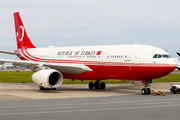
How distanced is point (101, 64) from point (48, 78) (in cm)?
470

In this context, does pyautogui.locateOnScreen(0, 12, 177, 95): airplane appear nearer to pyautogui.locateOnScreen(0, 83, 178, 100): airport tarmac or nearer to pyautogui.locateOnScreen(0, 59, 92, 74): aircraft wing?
pyautogui.locateOnScreen(0, 59, 92, 74): aircraft wing

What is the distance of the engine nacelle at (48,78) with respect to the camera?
22.8 m

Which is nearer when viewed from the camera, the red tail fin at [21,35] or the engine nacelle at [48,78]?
the engine nacelle at [48,78]

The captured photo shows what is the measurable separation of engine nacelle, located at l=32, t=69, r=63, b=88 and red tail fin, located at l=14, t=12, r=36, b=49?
10031mm

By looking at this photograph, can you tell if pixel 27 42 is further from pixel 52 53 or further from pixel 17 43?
pixel 52 53

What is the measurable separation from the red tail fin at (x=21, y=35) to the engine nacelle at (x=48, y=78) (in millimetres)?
10031

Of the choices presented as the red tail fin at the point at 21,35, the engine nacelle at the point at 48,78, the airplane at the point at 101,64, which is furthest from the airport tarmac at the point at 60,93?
the red tail fin at the point at 21,35

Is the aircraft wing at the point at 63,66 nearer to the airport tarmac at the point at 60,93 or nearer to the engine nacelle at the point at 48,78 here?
the engine nacelle at the point at 48,78

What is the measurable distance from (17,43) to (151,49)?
62.8ft

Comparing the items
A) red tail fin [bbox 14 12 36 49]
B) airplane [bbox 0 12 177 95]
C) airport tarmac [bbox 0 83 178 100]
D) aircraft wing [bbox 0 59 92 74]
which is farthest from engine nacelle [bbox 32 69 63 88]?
red tail fin [bbox 14 12 36 49]

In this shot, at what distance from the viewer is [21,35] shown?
33.8 m

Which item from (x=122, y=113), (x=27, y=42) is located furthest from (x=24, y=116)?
(x=27, y=42)

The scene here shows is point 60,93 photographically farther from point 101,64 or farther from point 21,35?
point 21,35

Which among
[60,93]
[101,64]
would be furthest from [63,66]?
[101,64]
